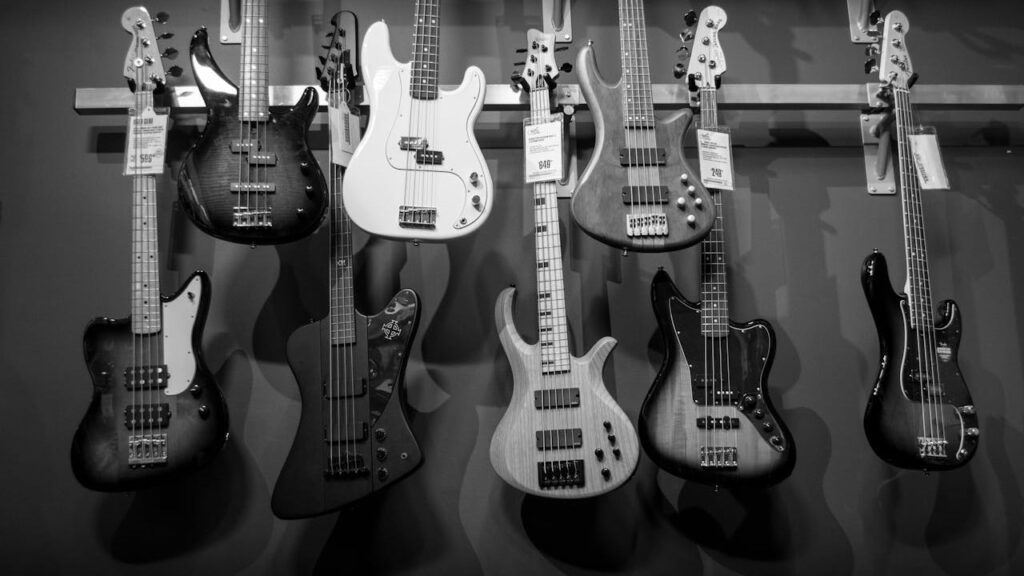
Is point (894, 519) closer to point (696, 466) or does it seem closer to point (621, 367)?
point (696, 466)

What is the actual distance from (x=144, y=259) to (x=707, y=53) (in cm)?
160

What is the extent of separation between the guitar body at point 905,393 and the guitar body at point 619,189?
0.52 metres

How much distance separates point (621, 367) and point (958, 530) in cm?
108

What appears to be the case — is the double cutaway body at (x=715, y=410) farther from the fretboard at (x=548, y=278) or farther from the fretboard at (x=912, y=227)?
the fretboard at (x=912, y=227)

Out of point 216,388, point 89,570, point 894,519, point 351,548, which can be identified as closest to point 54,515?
point 89,570

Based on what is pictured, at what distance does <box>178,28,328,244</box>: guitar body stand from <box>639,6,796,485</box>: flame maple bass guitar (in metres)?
0.93

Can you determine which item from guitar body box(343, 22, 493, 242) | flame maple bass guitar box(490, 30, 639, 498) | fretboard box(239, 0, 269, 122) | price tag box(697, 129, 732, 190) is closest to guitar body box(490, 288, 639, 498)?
flame maple bass guitar box(490, 30, 639, 498)

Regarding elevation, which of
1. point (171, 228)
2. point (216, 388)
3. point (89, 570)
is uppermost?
point (171, 228)

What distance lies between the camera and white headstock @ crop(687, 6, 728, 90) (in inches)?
83.4

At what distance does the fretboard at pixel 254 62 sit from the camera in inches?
76.7

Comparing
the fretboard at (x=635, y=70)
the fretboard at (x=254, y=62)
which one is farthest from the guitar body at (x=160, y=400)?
the fretboard at (x=635, y=70)

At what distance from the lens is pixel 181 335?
6.28 ft

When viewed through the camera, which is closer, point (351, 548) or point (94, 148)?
point (351, 548)

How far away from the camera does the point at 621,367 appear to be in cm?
222
